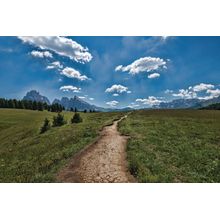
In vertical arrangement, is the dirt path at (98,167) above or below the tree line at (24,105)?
below

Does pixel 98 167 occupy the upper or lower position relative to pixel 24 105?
lower

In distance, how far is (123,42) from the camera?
49.3 ft

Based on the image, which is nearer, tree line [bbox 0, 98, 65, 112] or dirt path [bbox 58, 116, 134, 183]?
dirt path [bbox 58, 116, 134, 183]

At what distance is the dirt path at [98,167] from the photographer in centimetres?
993

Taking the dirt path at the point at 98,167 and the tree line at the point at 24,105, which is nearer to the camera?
the dirt path at the point at 98,167

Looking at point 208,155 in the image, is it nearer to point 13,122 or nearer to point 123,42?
point 123,42

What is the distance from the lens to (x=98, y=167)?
435 inches

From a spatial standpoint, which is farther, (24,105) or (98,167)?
(24,105)

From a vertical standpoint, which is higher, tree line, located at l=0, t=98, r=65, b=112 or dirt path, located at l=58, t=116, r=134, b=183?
tree line, located at l=0, t=98, r=65, b=112

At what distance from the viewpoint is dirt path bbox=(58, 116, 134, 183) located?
32.6 feet
